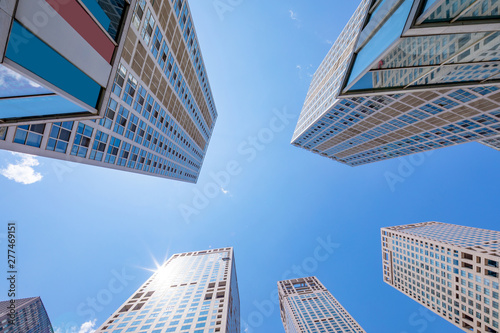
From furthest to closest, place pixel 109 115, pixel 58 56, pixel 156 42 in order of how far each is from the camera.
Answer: pixel 156 42 → pixel 109 115 → pixel 58 56

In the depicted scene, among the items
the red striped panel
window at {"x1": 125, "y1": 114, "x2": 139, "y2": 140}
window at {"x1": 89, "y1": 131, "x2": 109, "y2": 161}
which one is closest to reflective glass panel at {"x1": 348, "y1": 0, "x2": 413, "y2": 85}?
the red striped panel

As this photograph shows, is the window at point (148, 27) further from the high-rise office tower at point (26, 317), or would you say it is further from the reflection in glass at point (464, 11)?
the high-rise office tower at point (26, 317)

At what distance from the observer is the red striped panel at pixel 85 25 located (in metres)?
6.29

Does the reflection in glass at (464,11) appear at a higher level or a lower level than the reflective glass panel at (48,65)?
higher

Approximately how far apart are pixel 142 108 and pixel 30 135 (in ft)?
66.0

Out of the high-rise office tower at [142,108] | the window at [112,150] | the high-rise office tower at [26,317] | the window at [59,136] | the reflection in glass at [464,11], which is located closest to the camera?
the reflection in glass at [464,11]

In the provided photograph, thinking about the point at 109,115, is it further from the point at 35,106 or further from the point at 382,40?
the point at 382,40

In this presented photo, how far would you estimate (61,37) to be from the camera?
6.44 meters

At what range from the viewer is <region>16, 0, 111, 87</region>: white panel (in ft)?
17.8

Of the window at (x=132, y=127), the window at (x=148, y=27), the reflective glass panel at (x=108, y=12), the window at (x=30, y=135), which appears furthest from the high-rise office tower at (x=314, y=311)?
the reflective glass panel at (x=108, y=12)

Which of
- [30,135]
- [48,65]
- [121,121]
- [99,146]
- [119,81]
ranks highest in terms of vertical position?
[119,81]

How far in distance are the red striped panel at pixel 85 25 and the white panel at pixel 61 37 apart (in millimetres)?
151

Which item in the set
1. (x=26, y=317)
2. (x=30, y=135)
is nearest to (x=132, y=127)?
(x=30, y=135)

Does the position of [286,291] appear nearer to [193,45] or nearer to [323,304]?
[323,304]
